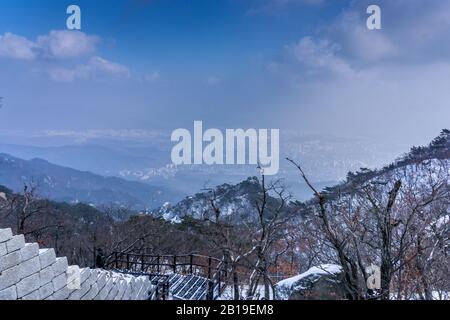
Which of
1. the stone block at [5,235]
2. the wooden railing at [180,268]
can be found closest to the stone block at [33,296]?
the stone block at [5,235]

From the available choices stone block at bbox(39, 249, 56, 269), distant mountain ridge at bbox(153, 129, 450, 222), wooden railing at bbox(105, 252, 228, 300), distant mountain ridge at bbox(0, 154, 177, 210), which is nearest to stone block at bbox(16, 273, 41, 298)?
stone block at bbox(39, 249, 56, 269)

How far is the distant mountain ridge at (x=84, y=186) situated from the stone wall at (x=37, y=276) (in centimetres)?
158

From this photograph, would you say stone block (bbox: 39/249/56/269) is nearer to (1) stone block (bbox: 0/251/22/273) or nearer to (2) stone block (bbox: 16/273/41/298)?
(2) stone block (bbox: 16/273/41/298)

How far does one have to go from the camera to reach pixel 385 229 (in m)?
4.89

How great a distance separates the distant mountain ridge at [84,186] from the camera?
636 cm

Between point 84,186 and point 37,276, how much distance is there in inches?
205

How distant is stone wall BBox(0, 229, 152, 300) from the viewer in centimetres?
314

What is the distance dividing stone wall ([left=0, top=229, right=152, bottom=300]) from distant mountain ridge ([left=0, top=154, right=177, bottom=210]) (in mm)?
1578

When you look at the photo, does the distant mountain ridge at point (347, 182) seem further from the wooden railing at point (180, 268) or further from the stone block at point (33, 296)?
the stone block at point (33, 296)

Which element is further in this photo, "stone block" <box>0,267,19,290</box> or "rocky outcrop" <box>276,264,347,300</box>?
"rocky outcrop" <box>276,264,347,300</box>

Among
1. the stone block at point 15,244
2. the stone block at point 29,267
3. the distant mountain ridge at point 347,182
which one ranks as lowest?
the stone block at point 29,267

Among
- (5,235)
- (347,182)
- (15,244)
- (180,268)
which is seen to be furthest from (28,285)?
(180,268)
